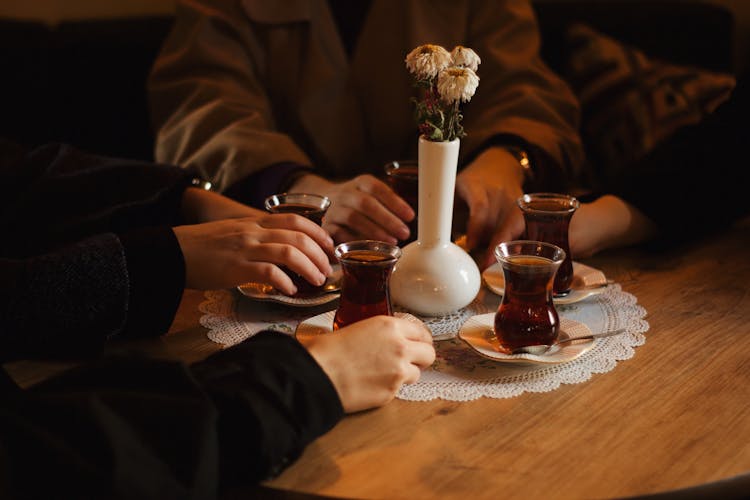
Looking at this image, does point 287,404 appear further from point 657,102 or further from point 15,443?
point 657,102

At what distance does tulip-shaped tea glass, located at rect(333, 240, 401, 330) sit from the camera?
110 cm

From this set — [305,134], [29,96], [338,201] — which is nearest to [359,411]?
[338,201]

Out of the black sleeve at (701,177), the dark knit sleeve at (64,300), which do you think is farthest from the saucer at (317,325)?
the black sleeve at (701,177)

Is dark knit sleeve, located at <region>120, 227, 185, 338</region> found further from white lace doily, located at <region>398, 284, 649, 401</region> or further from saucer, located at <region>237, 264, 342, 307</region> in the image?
white lace doily, located at <region>398, 284, 649, 401</region>

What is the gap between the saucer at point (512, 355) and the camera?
3.59 feet

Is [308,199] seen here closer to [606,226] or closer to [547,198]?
[547,198]

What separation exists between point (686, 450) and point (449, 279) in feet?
1.42

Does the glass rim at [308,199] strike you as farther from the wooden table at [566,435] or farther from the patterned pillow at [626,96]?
the patterned pillow at [626,96]

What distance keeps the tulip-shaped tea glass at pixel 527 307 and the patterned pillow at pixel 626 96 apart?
58.2 inches

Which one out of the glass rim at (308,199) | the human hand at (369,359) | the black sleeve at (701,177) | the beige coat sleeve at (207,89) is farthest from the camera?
the beige coat sleeve at (207,89)

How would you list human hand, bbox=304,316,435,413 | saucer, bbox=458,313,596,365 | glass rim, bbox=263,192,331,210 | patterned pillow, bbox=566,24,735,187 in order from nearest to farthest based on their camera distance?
human hand, bbox=304,316,435,413, saucer, bbox=458,313,596,365, glass rim, bbox=263,192,331,210, patterned pillow, bbox=566,24,735,187

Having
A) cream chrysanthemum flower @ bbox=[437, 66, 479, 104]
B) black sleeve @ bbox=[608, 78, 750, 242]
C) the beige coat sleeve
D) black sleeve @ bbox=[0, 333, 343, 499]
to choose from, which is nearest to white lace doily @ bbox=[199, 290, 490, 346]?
black sleeve @ bbox=[0, 333, 343, 499]

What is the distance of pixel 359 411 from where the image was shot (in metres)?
1.01

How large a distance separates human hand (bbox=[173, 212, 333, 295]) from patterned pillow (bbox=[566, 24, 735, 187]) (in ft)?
4.89
